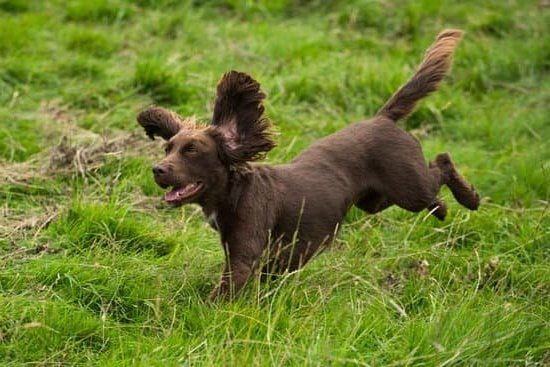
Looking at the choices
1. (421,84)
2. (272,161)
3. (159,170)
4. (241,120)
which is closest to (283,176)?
(241,120)

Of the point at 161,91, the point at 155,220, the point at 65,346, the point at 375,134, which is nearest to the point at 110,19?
the point at 161,91

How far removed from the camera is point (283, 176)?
16.3 ft

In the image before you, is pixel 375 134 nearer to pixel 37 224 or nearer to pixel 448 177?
pixel 448 177

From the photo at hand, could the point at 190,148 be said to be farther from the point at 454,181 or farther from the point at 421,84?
the point at 454,181

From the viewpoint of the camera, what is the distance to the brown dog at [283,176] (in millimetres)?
4559

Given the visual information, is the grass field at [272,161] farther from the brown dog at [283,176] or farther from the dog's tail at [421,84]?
the dog's tail at [421,84]

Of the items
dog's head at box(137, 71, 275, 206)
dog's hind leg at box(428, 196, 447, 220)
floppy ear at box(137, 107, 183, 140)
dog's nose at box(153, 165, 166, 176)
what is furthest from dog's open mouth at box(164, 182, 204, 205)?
dog's hind leg at box(428, 196, 447, 220)

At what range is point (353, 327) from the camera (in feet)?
13.9

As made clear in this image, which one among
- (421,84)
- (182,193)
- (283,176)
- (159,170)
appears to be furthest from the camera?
(421,84)

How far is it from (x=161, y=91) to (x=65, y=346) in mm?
3524

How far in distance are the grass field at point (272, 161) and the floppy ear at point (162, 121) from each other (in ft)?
2.25

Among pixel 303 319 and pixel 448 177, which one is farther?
pixel 448 177

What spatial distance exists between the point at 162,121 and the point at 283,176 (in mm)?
675

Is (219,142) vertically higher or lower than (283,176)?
higher
